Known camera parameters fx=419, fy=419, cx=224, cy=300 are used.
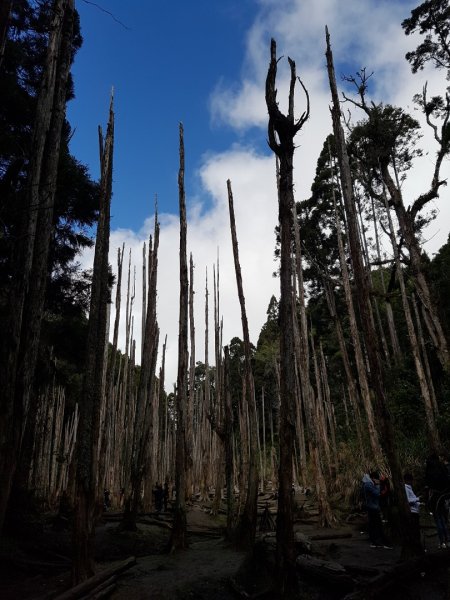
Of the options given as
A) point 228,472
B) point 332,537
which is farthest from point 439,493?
point 228,472

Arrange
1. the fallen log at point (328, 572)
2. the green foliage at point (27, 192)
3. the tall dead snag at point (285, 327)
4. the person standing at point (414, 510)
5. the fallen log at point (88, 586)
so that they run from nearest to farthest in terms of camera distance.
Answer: the tall dead snag at point (285, 327) → the fallen log at point (88, 586) → the fallen log at point (328, 572) → the person standing at point (414, 510) → the green foliage at point (27, 192)

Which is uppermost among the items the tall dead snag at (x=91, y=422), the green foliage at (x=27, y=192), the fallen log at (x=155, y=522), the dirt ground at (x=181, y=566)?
the green foliage at (x=27, y=192)

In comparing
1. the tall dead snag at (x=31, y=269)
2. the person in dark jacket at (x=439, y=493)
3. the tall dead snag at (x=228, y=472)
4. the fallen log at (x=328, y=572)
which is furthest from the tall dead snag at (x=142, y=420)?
the person in dark jacket at (x=439, y=493)

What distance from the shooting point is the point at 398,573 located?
16.9 feet

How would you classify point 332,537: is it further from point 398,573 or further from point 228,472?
point 398,573

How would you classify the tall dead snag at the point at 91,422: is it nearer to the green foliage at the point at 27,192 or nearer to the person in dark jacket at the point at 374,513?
the green foliage at the point at 27,192

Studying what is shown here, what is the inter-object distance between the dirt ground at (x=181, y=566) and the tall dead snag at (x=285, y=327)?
69cm

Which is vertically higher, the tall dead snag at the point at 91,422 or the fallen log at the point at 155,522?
the tall dead snag at the point at 91,422

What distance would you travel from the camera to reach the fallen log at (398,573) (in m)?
4.87

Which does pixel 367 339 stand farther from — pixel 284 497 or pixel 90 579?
pixel 90 579

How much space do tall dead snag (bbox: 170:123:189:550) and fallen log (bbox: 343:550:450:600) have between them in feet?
12.7

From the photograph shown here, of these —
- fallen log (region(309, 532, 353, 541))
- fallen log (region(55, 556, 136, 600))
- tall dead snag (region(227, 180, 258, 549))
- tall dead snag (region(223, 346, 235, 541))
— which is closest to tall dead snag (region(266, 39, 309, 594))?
fallen log (region(55, 556, 136, 600))

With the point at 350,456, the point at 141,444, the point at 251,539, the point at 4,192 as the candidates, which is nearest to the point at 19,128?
the point at 4,192

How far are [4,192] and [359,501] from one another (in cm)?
1108
